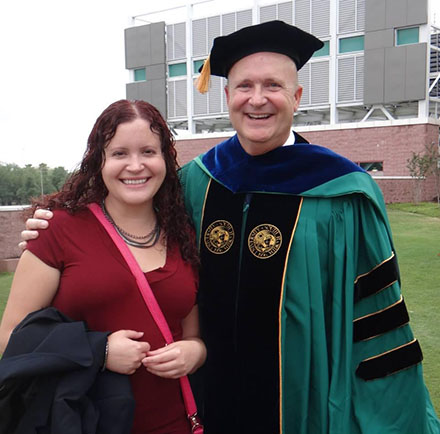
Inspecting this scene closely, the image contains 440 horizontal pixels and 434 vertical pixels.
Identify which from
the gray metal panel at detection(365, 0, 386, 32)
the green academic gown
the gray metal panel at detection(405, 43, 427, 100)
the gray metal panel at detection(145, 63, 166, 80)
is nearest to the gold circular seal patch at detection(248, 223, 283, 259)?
the green academic gown

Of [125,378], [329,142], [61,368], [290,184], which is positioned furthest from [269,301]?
[329,142]

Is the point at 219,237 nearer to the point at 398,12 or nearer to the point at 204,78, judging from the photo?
the point at 204,78

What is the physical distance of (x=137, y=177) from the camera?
179 cm

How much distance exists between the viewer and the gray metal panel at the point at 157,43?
3106 centimetres

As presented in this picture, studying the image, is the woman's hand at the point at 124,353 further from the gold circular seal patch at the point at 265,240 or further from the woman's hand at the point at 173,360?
the gold circular seal patch at the point at 265,240

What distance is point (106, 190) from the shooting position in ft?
6.24

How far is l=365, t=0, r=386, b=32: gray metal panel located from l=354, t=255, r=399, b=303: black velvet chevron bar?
85.0 ft

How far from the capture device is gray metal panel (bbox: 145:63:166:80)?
3111 centimetres

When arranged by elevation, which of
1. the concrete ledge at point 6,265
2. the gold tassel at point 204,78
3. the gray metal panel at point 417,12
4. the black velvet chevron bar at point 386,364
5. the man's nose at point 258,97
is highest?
the gray metal panel at point 417,12

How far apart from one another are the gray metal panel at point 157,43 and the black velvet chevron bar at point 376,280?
31163mm

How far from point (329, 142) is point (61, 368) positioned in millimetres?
25997

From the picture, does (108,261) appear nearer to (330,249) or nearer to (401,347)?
(330,249)

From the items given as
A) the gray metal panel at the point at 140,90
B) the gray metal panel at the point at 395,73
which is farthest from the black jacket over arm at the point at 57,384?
the gray metal panel at the point at 140,90

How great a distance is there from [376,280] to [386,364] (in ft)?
1.10
